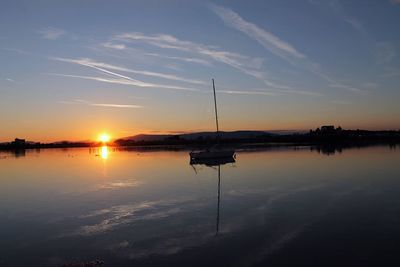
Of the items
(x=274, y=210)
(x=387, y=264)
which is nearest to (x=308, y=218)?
(x=274, y=210)

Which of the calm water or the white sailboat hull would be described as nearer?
the calm water

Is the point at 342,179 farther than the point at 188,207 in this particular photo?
Yes

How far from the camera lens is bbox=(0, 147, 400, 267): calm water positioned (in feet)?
44.5

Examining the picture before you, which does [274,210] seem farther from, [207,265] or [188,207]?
[207,265]

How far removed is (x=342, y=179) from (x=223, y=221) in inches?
690

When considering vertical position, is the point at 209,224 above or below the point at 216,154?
below

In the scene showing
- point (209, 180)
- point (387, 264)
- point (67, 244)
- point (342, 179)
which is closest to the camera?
point (387, 264)

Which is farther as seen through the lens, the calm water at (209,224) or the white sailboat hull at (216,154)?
the white sailboat hull at (216,154)

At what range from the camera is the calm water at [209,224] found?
13.6m

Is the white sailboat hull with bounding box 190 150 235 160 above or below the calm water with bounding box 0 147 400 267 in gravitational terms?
above

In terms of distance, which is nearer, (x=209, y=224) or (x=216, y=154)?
(x=209, y=224)

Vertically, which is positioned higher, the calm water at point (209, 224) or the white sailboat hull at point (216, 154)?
the white sailboat hull at point (216, 154)

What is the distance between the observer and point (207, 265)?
12.7m

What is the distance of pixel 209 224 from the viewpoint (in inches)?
722
